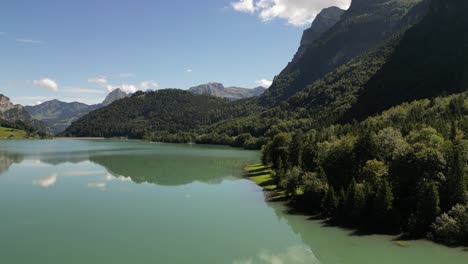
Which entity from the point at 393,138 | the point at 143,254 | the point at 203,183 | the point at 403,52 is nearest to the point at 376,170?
the point at 393,138

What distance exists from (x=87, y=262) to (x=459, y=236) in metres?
33.3

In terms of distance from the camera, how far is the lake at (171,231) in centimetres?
3647

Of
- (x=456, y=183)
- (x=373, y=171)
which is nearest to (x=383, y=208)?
(x=373, y=171)

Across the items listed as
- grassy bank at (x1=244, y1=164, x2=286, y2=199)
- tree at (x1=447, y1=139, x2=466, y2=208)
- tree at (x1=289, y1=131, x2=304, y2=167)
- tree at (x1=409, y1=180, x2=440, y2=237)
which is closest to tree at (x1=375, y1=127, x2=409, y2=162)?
tree at (x1=447, y1=139, x2=466, y2=208)

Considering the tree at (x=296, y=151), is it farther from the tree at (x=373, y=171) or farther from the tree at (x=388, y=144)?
the tree at (x=373, y=171)

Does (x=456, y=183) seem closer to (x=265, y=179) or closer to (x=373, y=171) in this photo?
(x=373, y=171)

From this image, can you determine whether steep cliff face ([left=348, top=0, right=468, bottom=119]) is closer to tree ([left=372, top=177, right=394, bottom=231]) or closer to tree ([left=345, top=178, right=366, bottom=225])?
tree ([left=345, top=178, right=366, bottom=225])

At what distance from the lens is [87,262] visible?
113 feet

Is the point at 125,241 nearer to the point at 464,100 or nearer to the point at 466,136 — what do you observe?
the point at 466,136

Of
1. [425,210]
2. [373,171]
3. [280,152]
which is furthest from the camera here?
[280,152]

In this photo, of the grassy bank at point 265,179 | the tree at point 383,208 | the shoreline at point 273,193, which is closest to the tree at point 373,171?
the tree at point 383,208

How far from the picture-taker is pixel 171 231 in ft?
148

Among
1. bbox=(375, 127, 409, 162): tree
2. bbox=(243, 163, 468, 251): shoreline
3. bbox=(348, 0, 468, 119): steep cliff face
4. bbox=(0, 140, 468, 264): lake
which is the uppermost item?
bbox=(348, 0, 468, 119): steep cliff face

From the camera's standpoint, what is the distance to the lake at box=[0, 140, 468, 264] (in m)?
36.5
